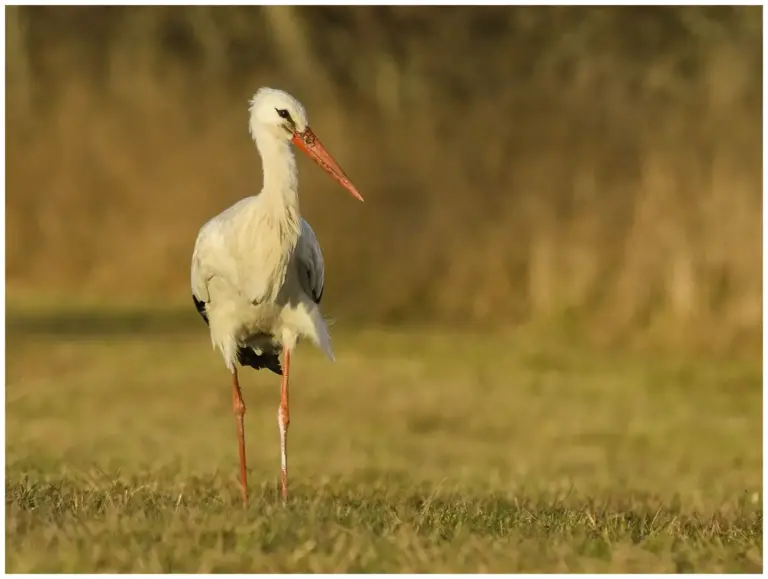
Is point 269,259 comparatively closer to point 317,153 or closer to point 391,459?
Result: point 317,153

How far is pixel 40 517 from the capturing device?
4.58 meters

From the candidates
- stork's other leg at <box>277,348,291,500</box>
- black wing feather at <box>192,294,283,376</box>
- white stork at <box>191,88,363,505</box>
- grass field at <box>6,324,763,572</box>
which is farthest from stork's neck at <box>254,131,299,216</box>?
grass field at <box>6,324,763,572</box>

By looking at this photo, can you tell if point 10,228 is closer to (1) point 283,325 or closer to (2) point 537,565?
(1) point 283,325

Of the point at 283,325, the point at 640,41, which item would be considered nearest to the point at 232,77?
the point at 640,41

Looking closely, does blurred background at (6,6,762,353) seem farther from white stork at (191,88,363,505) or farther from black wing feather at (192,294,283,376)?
white stork at (191,88,363,505)

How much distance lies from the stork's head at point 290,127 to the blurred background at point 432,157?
18.0 feet

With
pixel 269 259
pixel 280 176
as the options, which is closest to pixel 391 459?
pixel 269 259

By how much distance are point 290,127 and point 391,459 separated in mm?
2123

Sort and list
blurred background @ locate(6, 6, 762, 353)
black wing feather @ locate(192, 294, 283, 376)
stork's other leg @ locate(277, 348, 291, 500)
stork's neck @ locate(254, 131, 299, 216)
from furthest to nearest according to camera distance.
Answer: blurred background @ locate(6, 6, 762, 353), black wing feather @ locate(192, 294, 283, 376), stork's other leg @ locate(277, 348, 291, 500), stork's neck @ locate(254, 131, 299, 216)

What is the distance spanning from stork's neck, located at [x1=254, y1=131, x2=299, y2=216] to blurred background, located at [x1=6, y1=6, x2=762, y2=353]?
5564 millimetres

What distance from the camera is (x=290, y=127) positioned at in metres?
5.62

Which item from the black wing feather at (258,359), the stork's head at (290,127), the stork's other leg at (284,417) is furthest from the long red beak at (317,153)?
the black wing feather at (258,359)

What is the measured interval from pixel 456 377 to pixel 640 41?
20.6 feet

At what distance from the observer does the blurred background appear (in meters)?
11.2
